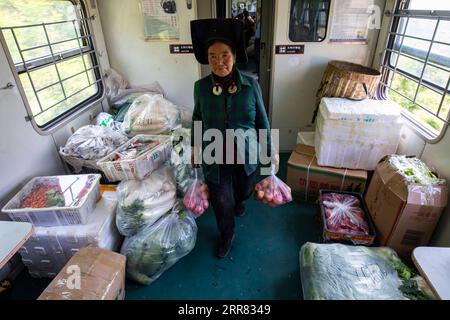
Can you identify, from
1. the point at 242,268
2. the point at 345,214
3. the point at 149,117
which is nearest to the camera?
the point at 242,268

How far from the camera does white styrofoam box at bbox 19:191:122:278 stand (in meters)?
1.72

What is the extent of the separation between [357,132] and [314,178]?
1.71 ft

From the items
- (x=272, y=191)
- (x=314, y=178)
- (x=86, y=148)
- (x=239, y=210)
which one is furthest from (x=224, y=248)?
(x=86, y=148)

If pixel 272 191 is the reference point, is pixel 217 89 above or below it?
above

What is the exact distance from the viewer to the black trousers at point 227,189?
1.74 meters

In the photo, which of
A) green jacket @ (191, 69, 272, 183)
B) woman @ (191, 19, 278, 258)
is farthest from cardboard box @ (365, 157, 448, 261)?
green jacket @ (191, 69, 272, 183)

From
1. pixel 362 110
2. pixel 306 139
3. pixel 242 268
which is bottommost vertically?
pixel 242 268

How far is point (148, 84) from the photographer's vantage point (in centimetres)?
312

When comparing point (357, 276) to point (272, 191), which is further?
point (272, 191)

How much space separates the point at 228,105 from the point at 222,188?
531 millimetres

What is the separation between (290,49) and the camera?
9.00 feet

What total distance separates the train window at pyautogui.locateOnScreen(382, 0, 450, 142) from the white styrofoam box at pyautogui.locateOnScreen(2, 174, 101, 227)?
2.42 meters

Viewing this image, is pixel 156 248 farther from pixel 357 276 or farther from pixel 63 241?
pixel 357 276
